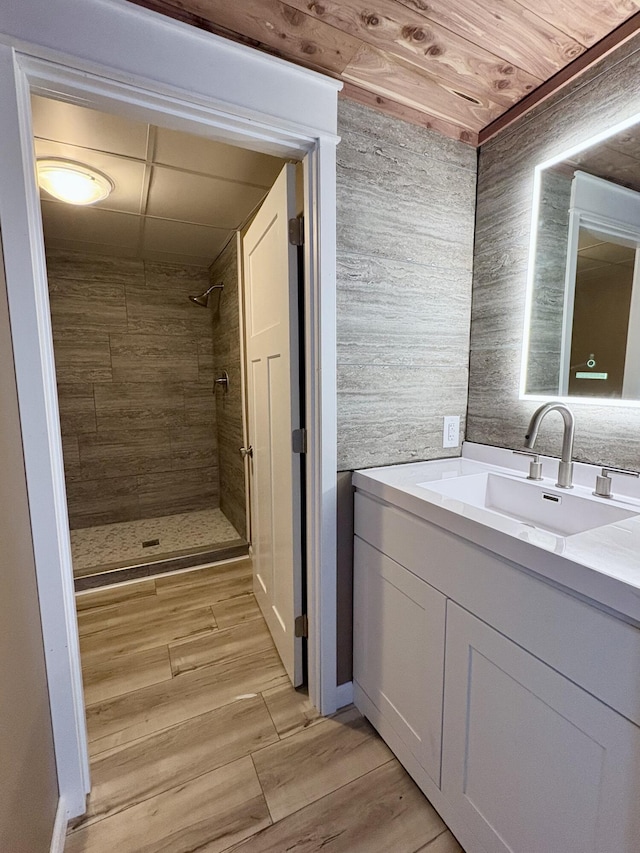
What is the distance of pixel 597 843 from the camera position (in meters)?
0.69

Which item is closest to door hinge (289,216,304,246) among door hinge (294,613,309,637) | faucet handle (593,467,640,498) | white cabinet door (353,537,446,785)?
white cabinet door (353,537,446,785)

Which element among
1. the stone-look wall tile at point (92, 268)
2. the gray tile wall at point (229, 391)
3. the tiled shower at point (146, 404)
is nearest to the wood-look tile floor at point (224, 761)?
the tiled shower at point (146, 404)

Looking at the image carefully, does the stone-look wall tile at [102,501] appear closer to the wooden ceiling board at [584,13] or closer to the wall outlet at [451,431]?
the wall outlet at [451,431]

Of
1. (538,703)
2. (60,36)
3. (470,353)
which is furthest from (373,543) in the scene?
(60,36)

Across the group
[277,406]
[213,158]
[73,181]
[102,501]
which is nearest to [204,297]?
[73,181]

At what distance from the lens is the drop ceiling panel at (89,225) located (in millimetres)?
2244

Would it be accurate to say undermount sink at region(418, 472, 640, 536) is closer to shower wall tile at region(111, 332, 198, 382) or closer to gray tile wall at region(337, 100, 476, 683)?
gray tile wall at region(337, 100, 476, 683)

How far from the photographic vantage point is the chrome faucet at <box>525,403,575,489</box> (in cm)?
113

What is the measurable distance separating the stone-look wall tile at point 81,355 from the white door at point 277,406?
1.78 m

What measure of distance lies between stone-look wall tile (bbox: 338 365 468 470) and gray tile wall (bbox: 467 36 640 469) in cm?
14

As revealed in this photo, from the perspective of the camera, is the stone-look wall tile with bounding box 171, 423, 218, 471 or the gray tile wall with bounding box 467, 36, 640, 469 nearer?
the gray tile wall with bounding box 467, 36, 640, 469

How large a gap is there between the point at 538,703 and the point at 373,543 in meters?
0.62

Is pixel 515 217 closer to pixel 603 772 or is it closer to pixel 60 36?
pixel 60 36

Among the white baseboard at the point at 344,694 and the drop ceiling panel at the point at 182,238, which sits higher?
the drop ceiling panel at the point at 182,238
